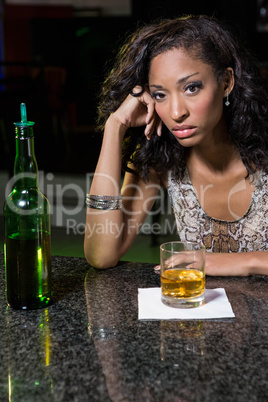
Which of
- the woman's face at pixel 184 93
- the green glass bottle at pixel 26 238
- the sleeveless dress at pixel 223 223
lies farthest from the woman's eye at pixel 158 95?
the green glass bottle at pixel 26 238

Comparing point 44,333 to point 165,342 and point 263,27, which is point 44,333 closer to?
point 165,342

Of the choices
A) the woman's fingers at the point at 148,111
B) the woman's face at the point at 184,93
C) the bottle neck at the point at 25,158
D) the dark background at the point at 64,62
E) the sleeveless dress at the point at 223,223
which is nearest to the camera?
the bottle neck at the point at 25,158

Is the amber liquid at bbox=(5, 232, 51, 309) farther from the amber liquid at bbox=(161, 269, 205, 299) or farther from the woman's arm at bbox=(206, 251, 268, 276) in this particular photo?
the woman's arm at bbox=(206, 251, 268, 276)

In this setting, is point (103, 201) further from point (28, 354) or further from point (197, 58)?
point (28, 354)

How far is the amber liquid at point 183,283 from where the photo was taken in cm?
112

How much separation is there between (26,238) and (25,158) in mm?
168

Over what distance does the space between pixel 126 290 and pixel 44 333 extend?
28 cm

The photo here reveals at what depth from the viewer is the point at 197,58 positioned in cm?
157

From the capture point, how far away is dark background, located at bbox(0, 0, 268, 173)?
609 centimetres

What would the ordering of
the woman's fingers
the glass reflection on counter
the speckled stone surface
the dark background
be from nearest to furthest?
the speckled stone surface, the glass reflection on counter, the woman's fingers, the dark background

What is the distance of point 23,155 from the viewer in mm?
1078

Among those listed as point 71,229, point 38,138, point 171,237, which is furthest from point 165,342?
point 38,138

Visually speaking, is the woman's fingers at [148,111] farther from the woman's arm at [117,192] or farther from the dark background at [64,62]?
the dark background at [64,62]

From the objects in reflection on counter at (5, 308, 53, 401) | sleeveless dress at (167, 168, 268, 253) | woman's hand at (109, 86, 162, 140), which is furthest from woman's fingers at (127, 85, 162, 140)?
reflection on counter at (5, 308, 53, 401)
